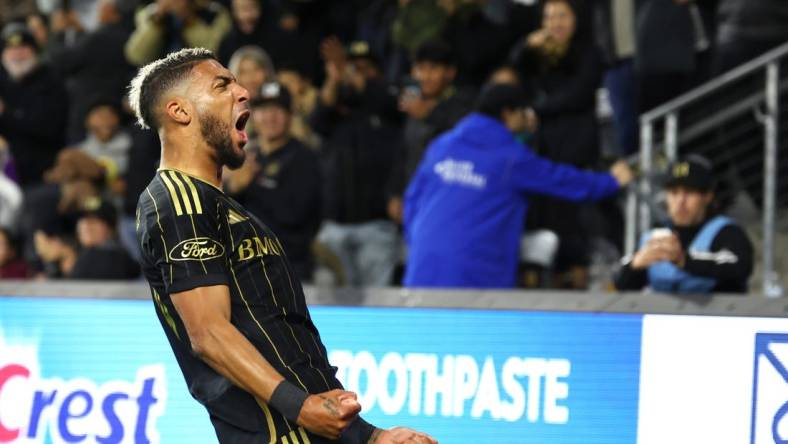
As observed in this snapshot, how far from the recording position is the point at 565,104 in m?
9.07

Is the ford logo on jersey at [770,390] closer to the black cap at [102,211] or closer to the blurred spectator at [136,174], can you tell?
the black cap at [102,211]

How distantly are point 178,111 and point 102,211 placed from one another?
5.48 m

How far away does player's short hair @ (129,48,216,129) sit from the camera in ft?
13.4

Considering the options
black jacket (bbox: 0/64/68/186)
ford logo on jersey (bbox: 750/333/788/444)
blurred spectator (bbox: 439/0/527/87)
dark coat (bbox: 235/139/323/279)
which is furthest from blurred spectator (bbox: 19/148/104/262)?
ford logo on jersey (bbox: 750/333/788/444)

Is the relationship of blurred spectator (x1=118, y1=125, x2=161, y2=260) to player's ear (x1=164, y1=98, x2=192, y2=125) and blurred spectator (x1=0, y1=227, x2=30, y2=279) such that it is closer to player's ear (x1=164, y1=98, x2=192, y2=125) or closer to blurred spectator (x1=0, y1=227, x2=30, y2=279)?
blurred spectator (x1=0, y1=227, x2=30, y2=279)

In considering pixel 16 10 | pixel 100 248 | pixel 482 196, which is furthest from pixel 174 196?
pixel 16 10

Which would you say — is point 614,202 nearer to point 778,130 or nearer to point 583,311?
point 778,130

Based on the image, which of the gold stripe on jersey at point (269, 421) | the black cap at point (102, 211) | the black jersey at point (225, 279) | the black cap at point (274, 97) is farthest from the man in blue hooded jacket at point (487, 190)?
the gold stripe on jersey at point (269, 421)

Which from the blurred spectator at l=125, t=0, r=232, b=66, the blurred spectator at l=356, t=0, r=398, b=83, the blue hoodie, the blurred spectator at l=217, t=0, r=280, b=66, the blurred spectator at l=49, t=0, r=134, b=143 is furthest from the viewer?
the blurred spectator at l=49, t=0, r=134, b=143

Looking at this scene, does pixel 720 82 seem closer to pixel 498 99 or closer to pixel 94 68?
pixel 498 99

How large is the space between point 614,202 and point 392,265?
162 centimetres

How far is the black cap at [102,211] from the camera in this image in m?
9.37

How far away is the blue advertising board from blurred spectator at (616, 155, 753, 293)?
1051 millimetres

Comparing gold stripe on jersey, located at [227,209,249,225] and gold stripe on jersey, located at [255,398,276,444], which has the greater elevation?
gold stripe on jersey, located at [227,209,249,225]
